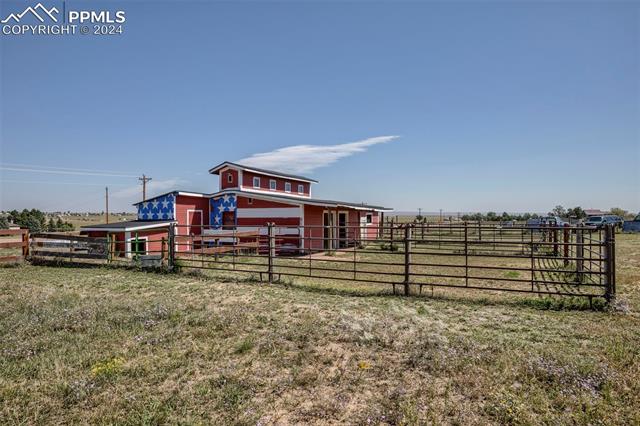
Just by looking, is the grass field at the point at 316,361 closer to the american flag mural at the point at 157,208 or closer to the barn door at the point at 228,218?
the american flag mural at the point at 157,208

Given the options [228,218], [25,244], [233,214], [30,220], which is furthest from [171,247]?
[30,220]

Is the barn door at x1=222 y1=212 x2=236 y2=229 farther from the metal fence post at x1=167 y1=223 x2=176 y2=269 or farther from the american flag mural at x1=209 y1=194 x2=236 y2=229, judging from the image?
the metal fence post at x1=167 y1=223 x2=176 y2=269

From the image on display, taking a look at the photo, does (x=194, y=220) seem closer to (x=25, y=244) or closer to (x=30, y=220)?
(x=25, y=244)

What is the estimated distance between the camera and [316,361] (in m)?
4.52

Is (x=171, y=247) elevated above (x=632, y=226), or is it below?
above

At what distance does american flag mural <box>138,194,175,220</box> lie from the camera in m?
20.8

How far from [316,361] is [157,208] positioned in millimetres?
19649

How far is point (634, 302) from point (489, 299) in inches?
103

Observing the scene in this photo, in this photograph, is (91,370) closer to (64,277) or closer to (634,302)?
(64,277)

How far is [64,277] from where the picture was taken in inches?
409

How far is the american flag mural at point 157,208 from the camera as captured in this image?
20.8 metres

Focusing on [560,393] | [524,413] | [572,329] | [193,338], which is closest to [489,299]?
[572,329]

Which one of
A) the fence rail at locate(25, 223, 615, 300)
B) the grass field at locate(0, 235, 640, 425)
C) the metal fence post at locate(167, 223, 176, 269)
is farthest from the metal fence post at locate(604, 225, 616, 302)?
the metal fence post at locate(167, 223, 176, 269)

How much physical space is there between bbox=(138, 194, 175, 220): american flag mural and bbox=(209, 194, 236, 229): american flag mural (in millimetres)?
2512
